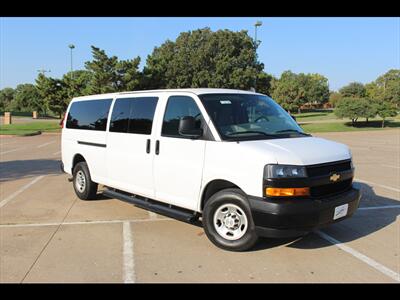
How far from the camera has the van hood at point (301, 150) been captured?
4.55 metres

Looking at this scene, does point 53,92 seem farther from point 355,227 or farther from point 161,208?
point 355,227

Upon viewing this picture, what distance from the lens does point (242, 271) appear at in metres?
4.34

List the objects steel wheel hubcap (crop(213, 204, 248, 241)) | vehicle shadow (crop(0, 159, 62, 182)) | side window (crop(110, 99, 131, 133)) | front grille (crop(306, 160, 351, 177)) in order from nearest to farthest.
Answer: front grille (crop(306, 160, 351, 177)) → steel wheel hubcap (crop(213, 204, 248, 241)) → side window (crop(110, 99, 131, 133)) → vehicle shadow (crop(0, 159, 62, 182))

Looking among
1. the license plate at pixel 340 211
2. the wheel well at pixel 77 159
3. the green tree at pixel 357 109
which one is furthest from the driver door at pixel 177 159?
the green tree at pixel 357 109

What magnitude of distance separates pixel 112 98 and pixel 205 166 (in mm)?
2715

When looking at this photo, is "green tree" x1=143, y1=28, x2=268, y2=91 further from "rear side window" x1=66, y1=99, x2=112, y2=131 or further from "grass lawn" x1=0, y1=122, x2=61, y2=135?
"rear side window" x1=66, y1=99, x2=112, y2=131

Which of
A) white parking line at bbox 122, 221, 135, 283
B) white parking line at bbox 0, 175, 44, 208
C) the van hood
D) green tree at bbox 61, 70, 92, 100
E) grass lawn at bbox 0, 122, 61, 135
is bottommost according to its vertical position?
grass lawn at bbox 0, 122, 61, 135

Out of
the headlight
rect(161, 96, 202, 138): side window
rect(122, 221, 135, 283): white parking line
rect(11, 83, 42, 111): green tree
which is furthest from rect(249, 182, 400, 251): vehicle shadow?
rect(11, 83, 42, 111): green tree

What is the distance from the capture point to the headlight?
4473mm

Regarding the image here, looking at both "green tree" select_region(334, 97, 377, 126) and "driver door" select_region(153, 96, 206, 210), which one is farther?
"green tree" select_region(334, 97, 377, 126)

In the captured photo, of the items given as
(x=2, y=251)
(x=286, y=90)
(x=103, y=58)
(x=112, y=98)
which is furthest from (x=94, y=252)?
(x=286, y=90)

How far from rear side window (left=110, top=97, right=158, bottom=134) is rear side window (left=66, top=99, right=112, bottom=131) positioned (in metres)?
0.33

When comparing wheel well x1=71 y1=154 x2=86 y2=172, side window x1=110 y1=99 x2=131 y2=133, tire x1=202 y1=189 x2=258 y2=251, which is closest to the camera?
tire x1=202 y1=189 x2=258 y2=251
